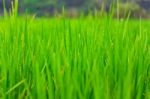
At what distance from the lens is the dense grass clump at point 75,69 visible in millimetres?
1074

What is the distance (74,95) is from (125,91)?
0.15 m

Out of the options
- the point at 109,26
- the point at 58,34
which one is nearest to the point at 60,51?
the point at 109,26

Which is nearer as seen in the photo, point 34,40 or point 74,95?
point 74,95

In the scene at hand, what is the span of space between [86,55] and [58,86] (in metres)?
0.26

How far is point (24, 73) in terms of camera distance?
1.38 m

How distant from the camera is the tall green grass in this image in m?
1.07

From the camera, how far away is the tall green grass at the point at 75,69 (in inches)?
42.3

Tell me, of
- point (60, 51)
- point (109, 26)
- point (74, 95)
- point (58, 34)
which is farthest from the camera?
point (58, 34)

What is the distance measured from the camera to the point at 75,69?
119 cm

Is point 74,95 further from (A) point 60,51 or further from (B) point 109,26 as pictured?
(B) point 109,26

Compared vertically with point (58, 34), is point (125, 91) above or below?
above

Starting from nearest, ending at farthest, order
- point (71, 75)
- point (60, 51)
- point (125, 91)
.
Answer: point (125, 91) → point (71, 75) → point (60, 51)

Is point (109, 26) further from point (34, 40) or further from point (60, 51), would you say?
point (60, 51)

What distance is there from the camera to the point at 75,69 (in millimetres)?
1188
